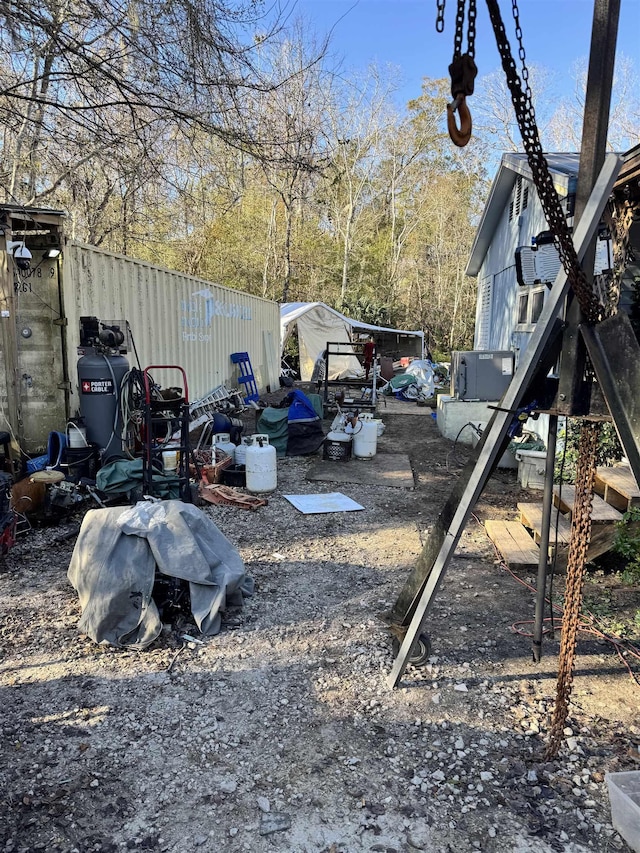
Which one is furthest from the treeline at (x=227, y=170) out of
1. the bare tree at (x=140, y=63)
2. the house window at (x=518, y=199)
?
the house window at (x=518, y=199)

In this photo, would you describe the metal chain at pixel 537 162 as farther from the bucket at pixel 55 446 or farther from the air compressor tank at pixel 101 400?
the bucket at pixel 55 446

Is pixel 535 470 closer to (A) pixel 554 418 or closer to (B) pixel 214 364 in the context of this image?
(A) pixel 554 418

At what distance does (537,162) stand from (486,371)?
7656 mm

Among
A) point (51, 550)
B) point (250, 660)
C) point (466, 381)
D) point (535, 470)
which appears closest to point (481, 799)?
point (250, 660)

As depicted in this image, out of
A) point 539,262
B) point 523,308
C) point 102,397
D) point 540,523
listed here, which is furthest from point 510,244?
point 539,262

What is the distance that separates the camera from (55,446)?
18.6ft

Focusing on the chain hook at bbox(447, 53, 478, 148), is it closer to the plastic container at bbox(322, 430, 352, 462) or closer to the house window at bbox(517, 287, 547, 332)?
the plastic container at bbox(322, 430, 352, 462)

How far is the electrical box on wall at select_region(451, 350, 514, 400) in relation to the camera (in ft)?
29.7

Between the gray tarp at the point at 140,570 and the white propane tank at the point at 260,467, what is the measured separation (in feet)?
8.72

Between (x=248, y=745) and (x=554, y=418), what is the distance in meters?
2.01

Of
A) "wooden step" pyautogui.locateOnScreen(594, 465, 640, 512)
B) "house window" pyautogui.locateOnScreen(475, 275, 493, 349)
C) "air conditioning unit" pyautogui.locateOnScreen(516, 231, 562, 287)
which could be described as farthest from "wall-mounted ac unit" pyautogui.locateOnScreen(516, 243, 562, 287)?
"house window" pyautogui.locateOnScreen(475, 275, 493, 349)

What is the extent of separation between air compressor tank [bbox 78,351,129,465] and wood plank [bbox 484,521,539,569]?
3898 millimetres

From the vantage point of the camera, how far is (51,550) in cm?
451

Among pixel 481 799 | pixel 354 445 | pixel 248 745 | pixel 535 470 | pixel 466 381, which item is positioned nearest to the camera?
pixel 481 799
